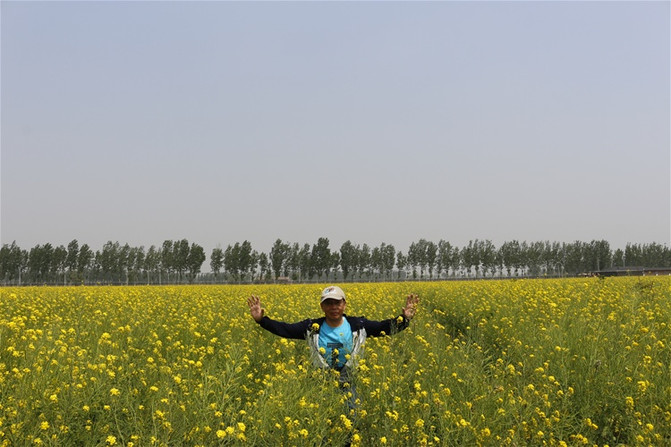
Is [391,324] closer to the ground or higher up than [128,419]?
higher up

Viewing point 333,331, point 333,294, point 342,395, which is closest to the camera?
point 342,395

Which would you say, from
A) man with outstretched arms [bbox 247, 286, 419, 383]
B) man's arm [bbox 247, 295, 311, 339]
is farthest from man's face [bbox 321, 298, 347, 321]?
man's arm [bbox 247, 295, 311, 339]

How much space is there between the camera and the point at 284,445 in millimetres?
3273

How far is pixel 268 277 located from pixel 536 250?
5470 cm

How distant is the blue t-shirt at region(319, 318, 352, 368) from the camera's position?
4.39 metres

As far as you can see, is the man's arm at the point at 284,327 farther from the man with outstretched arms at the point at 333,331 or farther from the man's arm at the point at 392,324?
the man's arm at the point at 392,324

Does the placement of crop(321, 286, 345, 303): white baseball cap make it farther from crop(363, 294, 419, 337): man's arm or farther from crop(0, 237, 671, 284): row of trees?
crop(0, 237, 671, 284): row of trees

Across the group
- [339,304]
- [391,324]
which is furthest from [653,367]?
[339,304]

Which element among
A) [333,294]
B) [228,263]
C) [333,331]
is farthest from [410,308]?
[228,263]

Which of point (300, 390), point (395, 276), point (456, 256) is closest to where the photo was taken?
point (300, 390)

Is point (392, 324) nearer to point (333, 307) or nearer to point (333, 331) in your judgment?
point (333, 331)

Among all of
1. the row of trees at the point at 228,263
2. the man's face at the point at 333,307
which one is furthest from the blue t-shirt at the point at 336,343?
the row of trees at the point at 228,263

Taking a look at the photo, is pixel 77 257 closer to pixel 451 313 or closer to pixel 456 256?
pixel 456 256

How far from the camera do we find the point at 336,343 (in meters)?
4.46
